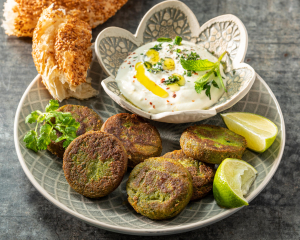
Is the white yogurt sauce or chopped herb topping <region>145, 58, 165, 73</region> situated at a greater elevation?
chopped herb topping <region>145, 58, 165, 73</region>

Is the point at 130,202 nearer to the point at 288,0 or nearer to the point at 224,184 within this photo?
the point at 224,184

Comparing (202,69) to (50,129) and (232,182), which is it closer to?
(232,182)

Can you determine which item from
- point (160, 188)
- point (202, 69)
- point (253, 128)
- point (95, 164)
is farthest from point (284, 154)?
point (95, 164)

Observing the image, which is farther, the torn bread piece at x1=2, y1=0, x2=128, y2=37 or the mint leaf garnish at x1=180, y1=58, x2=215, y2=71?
the torn bread piece at x1=2, y1=0, x2=128, y2=37

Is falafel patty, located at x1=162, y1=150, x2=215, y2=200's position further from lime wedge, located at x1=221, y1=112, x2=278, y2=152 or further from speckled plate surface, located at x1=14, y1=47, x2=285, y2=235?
lime wedge, located at x1=221, y1=112, x2=278, y2=152

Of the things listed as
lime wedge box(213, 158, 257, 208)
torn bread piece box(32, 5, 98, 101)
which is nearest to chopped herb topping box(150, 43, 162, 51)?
torn bread piece box(32, 5, 98, 101)

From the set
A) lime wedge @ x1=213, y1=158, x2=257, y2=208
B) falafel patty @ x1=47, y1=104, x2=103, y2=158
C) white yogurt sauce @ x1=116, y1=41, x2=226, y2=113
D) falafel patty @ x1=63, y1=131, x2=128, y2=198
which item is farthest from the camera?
white yogurt sauce @ x1=116, y1=41, x2=226, y2=113

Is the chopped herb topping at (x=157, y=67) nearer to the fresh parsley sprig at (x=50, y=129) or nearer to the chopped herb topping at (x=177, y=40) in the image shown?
the chopped herb topping at (x=177, y=40)
